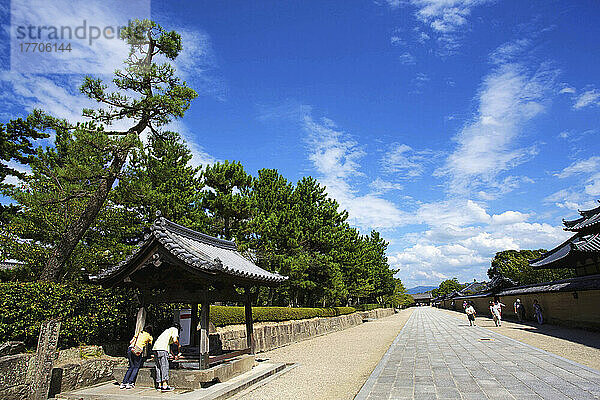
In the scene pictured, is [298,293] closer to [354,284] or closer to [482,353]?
[354,284]

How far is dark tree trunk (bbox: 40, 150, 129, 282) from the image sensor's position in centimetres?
1015

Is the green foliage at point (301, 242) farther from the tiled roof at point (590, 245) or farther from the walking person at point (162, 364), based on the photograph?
the tiled roof at point (590, 245)

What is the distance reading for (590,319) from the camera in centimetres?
1725

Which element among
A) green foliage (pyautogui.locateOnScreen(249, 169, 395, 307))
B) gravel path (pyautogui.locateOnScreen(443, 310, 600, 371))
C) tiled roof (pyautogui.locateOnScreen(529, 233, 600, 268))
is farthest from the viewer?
green foliage (pyautogui.locateOnScreen(249, 169, 395, 307))

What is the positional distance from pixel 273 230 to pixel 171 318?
1090 cm

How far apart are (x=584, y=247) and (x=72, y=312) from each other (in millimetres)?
22876

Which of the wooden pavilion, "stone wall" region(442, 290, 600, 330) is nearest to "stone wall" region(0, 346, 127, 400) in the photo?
the wooden pavilion

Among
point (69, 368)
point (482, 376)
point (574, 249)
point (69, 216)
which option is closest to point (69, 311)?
point (69, 368)

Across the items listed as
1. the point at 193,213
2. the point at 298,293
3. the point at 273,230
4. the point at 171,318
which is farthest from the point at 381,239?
the point at 171,318

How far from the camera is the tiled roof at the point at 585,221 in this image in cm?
1989

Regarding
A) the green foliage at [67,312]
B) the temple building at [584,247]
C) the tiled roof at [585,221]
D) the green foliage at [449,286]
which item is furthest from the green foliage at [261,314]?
the green foliage at [449,286]

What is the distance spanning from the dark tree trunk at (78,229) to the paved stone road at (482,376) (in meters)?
9.29

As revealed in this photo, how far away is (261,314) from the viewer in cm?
1788

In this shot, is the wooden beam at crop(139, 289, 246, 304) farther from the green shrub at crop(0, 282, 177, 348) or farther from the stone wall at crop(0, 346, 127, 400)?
the stone wall at crop(0, 346, 127, 400)
